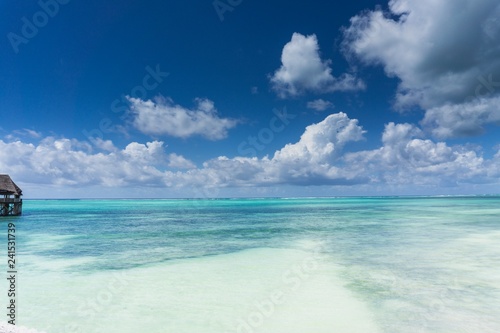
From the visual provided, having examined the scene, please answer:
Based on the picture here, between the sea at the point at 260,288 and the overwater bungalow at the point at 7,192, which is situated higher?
the overwater bungalow at the point at 7,192

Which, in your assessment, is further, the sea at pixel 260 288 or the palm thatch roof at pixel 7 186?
the palm thatch roof at pixel 7 186

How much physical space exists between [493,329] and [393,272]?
407 centimetres

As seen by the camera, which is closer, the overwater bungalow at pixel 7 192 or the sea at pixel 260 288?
the sea at pixel 260 288

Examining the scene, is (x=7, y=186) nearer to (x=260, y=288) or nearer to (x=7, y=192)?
(x=7, y=192)

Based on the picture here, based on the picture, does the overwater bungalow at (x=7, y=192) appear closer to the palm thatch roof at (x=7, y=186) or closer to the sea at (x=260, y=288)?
the palm thatch roof at (x=7, y=186)

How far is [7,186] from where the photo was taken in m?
32.3

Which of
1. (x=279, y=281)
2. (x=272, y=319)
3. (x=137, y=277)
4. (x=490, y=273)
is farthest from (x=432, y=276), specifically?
(x=137, y=277)

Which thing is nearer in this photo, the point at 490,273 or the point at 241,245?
the point at 490,273

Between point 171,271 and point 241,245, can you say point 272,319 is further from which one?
point 241,245

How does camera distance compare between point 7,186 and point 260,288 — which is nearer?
point 260,288

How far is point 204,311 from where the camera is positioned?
7172 mm

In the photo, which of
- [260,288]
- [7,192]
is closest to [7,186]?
[7,192]

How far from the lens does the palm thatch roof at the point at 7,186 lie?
31.9m

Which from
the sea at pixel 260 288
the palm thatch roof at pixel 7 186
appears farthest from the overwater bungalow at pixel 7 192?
the sea at pixel 260 288
